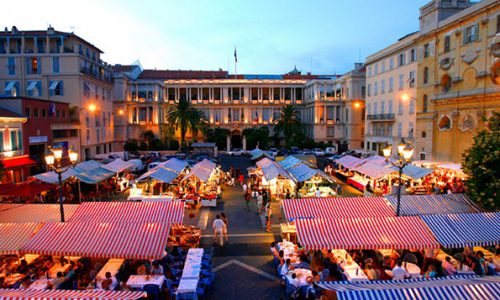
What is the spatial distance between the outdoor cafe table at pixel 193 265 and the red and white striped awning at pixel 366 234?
343cm

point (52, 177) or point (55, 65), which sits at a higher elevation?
point (55, 65)

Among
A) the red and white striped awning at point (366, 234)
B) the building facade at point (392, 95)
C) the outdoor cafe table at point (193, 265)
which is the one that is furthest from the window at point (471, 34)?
the outdoor cafe table at point (193, 265)

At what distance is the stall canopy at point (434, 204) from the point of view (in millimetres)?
15008

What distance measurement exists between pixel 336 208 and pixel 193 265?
255 inches

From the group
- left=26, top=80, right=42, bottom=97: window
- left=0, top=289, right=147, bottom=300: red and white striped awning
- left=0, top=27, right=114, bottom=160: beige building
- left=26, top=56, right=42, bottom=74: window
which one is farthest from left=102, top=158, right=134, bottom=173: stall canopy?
left=26, top=56, right=42, bottom=74: window

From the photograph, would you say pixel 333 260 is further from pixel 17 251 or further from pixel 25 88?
pixel 25 88

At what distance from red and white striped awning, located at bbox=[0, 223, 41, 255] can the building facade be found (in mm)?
35498

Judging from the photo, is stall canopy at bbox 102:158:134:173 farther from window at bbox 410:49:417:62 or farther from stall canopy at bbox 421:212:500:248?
window at bbox 410:49:417:62

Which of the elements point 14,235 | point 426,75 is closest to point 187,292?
point 14,235

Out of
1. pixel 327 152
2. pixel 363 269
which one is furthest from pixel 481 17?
pixel 327 152

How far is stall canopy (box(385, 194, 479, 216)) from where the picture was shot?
15008mm

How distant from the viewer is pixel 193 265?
11.8 meters

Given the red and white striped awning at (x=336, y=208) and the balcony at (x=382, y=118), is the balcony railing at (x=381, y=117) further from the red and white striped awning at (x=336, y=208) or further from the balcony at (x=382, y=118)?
the red and white striped awning at (x=336, y=208)

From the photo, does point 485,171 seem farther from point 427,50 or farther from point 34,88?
point 34,88
